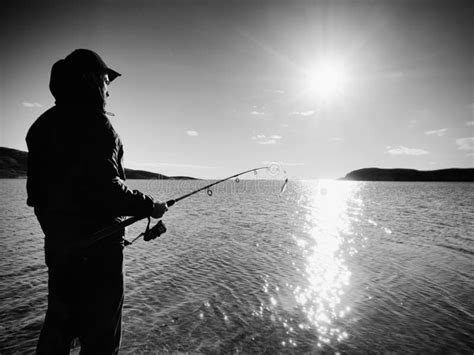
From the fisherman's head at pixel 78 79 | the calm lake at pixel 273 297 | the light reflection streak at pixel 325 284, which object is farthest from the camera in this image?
Result: the light reflection streak at pixel 325 284

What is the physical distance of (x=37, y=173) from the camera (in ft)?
9.47

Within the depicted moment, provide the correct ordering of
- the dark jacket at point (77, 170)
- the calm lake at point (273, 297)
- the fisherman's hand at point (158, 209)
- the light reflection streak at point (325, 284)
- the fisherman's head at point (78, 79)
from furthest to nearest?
the light reflection streak at point (325, 284)
the calm lake at point (273, 297)
the fisherman's hand at point (158, 209)
the fisherman's head at point (78, 79)
the dark jacket at point (77, 170)

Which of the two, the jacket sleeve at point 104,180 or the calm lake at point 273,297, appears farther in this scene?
the calm lake at point 273,297

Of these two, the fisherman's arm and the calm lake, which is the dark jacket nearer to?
the fisherman's arm

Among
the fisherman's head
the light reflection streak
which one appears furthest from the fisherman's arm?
the light reflection streak

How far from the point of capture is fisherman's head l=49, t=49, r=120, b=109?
303 centimetres

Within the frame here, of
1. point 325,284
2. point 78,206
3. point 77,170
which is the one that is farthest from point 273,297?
point 77,170

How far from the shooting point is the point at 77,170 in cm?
271

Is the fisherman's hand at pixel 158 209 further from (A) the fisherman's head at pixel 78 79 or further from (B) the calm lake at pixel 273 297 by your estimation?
(B) the calm lake at pixel 273 297

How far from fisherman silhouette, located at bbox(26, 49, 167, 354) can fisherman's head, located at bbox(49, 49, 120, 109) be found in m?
0.01

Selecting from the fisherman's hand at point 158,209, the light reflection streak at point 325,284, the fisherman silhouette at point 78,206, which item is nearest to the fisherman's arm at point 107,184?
the fisherman silhouette at point 78,206

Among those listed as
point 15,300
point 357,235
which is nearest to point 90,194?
point 15,300

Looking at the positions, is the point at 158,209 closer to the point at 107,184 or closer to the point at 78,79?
the point at 107,184

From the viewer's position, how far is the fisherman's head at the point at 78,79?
9.93ft
